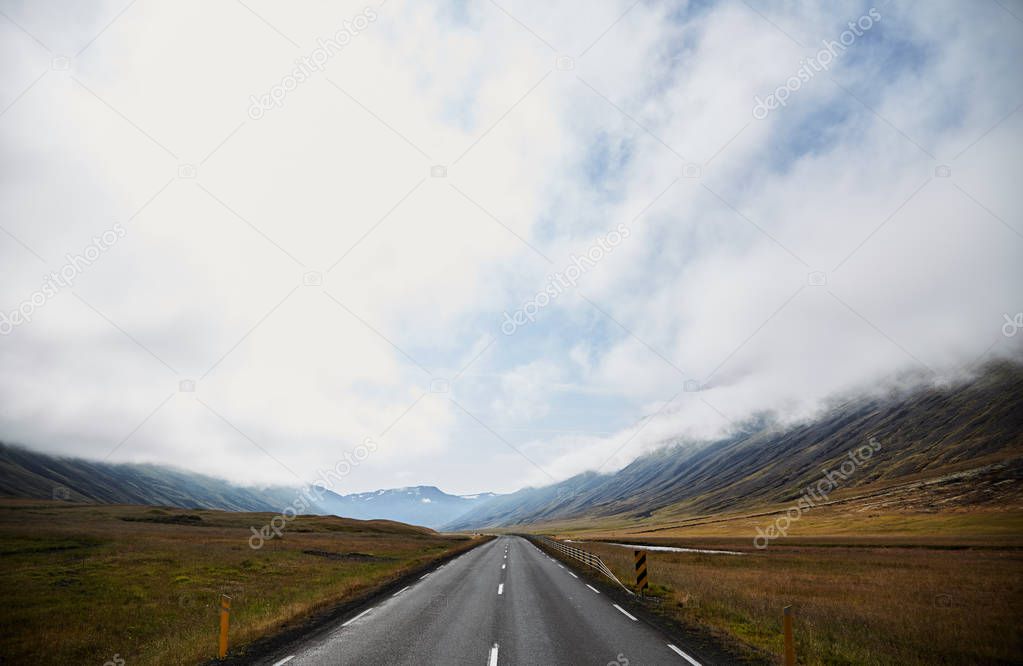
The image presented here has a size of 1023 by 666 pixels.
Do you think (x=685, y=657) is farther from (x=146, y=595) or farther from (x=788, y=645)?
(x=146, y=595)

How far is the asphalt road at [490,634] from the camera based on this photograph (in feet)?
33.8

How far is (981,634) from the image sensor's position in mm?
13430

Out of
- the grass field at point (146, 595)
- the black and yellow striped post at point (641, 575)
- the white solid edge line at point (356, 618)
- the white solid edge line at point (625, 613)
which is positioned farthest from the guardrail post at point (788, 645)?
the grass field at point (146, 595)

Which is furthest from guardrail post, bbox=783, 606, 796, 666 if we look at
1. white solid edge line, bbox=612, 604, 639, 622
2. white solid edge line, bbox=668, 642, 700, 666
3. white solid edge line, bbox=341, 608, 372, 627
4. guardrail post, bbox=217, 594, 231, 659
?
guardrail post, bbox=217, 594, 231, 659

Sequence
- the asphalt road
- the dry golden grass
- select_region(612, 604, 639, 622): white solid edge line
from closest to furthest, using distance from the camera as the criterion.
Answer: the asphalt road
the dry golden grass
select_region(612, 604, 639, 622): white solid edge line

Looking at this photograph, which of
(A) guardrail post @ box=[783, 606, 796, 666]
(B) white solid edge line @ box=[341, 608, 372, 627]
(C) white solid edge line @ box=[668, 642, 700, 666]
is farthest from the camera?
(B) white solid edge line @ box=[341, 608, 372, 627]

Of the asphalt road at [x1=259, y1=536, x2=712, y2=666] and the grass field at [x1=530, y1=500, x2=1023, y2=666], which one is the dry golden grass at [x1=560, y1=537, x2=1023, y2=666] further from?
the asphalt road at [x1=259, y1=536, x2=712, y2=666]

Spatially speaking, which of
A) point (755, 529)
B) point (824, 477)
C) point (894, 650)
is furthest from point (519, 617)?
point (824, 477)

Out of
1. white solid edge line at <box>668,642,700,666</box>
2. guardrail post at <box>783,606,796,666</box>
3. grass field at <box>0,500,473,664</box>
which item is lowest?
grass field at <box>0,500,473,664</box>

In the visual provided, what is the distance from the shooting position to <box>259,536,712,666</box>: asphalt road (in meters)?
10.3

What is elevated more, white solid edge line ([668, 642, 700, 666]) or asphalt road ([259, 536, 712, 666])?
white solid edge line ([668, 642, 700, 666])

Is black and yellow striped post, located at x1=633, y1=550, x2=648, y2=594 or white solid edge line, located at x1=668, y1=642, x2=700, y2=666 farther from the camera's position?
black and yellow striped post, located at x1=633, y1=550, x2=648, y2=594

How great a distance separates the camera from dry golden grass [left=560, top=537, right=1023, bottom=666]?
38.7 feet

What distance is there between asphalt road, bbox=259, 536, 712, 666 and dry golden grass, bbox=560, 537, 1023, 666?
8.23 ft
